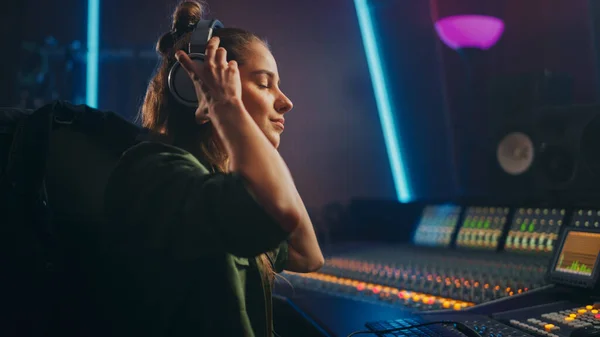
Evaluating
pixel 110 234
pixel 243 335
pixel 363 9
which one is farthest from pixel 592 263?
pixel 363 9

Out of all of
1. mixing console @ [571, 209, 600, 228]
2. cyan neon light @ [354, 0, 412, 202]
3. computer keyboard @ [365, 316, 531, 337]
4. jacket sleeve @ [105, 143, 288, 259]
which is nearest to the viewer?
jacket sleeve @ [105, 143, 288, 259]

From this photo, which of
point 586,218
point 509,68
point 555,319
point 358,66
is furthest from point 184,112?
point 509,68

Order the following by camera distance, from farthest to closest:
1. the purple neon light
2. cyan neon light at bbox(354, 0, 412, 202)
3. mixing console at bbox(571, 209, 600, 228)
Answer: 1. cyan neon light at bbox(354, 0, 412, 202)
2. the purple neon light
3. mixing console at bbox(571, 209, 600, 228)

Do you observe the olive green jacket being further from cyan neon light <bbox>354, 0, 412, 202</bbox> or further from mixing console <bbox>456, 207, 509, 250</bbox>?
cyan neon light <bbox>354, 0, 412, 202</bbox>

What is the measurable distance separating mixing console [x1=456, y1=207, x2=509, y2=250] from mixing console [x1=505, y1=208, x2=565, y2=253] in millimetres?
46

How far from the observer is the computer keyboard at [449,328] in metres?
0.90

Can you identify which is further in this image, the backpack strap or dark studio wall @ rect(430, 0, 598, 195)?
Answer: dark studio wall @ rect(430, 0, 598, 195)

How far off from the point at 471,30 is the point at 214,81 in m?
1.70

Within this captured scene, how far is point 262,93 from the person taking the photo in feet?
3.14

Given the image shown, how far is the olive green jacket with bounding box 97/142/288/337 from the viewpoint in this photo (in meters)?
0.74

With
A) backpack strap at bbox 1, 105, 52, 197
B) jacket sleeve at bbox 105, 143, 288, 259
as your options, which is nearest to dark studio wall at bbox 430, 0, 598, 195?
jacket sleeve at bbox 105, 143, 288, 259

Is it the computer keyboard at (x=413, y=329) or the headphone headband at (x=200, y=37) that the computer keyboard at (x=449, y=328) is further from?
the headphone headband at (x=200, y=37)

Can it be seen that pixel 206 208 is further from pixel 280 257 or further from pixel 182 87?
pixel 280 257

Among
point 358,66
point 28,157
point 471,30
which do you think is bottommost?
point 28,157
